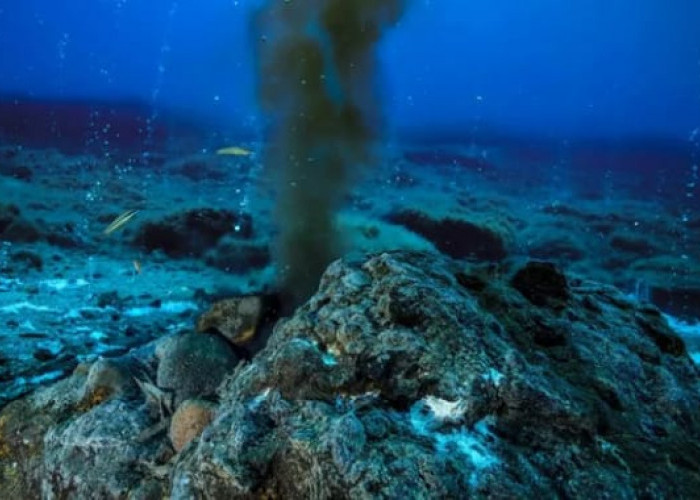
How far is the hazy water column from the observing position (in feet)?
18.6

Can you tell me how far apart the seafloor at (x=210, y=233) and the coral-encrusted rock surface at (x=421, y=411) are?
40.3 inches

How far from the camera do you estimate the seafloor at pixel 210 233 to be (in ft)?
22.0

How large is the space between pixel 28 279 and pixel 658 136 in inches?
1378

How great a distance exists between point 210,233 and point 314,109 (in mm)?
5285

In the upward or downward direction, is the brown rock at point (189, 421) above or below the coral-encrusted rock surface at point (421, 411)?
below

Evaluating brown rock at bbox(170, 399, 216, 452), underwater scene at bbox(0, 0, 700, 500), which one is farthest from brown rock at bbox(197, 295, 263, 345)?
brown rock at bbox(170, 399, 216, 452)

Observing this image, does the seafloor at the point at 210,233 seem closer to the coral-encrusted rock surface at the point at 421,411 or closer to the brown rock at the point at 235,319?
the coral-encrusted rock surface at the point at 421,411

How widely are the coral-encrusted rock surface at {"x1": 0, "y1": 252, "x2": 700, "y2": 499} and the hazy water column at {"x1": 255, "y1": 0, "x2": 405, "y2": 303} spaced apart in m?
2.53

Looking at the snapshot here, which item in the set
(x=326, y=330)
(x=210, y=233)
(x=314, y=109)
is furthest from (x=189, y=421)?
(x=210, y=233)

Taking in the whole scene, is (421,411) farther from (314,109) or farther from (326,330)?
(314,109)

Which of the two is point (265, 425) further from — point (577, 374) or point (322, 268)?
point (322, 268)

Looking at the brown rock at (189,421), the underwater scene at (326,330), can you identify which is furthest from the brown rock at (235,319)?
the brown rock at (189,421)

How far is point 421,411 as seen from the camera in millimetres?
2490

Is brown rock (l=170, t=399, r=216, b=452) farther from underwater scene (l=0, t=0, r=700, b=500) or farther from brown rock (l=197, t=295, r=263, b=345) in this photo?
brown rock (l=197, t=295, r=263, b=345)
